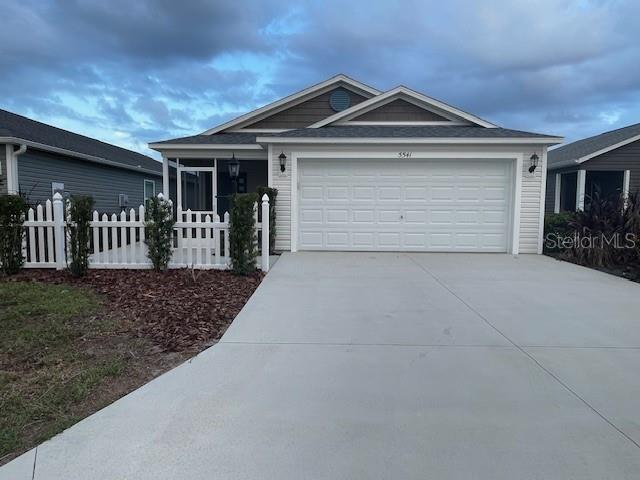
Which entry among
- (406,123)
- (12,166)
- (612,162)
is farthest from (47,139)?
(612,162)

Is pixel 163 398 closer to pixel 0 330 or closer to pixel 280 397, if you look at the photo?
pixel 280 397

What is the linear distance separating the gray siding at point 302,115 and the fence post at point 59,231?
795cm

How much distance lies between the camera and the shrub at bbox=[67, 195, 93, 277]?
7.85 meters

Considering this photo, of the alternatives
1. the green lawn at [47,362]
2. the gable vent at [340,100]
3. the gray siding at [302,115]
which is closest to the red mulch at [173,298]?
the green lawn at [47,362]

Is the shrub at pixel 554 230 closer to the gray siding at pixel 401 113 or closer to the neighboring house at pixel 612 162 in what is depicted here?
the gray siding at pixel 401 113

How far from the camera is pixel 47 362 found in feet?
13.3

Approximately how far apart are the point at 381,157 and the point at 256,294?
5645 millimetres

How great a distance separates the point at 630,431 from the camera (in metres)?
3.03

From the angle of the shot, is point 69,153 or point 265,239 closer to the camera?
point 265,239

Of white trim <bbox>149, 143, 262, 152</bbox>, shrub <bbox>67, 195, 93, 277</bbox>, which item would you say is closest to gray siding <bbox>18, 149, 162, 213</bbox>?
white trim <bbox>149, 143, 262, 152</bbox>

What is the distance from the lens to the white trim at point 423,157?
36.0 ft

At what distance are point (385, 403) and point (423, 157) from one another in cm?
847

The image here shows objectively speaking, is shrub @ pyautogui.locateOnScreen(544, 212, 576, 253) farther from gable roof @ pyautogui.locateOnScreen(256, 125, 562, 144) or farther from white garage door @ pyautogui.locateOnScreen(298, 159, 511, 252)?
gable roof @ pyautogui.locateOnScreen(256, 125, 562, 144)

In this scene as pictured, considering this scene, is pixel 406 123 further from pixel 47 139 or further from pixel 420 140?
pixel 47 139
